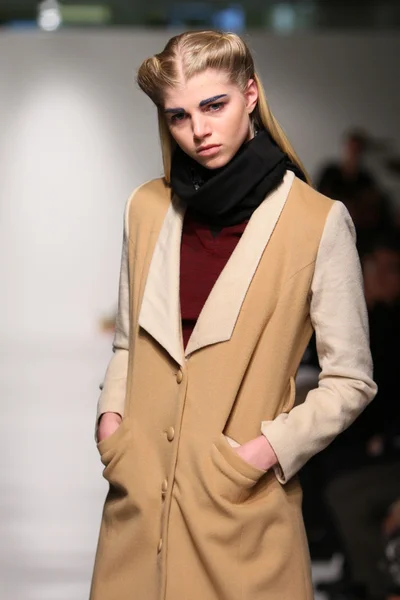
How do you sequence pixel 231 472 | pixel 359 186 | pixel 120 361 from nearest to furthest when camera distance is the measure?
1. pixel 231 472
2. pixel 120 361
3. pixel 359 186

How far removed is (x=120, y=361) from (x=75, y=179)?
232 cm

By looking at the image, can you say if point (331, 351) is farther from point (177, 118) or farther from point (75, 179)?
point (75, 179)

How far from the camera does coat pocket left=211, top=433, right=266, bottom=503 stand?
6.91ft

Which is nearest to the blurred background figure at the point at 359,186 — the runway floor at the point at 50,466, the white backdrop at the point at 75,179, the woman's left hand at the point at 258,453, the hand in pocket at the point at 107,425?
the white backdrop at the point at 75,179

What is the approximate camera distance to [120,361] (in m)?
2.38

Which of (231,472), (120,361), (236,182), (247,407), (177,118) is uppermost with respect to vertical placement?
(177,118)

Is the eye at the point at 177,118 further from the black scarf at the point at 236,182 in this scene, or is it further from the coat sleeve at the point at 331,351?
the coat sleeve at the point at 331,351

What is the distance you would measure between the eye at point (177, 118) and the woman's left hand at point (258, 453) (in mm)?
591

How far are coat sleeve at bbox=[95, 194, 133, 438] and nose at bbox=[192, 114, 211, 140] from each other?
30cm

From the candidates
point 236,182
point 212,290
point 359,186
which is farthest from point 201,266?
point 359,186

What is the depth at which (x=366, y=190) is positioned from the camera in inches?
179

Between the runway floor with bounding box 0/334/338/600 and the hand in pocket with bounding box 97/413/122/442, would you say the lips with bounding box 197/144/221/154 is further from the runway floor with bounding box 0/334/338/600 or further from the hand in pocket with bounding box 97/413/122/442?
the runway floor with bounding box 0/334/338/600

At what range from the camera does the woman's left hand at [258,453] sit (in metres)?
2.12

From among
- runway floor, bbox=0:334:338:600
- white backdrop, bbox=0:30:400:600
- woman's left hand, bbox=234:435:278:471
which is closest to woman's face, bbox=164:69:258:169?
woman's left hand, bbox=234:435:278:471
